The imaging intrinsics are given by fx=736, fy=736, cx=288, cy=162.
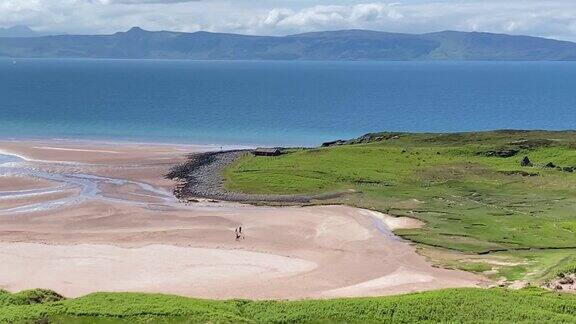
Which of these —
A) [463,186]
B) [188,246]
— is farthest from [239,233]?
[463,186]

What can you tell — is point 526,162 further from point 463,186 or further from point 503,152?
point 463,186

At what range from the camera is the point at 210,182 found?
299ft

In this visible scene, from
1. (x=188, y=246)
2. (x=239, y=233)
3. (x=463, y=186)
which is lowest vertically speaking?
(x=188, y=246)

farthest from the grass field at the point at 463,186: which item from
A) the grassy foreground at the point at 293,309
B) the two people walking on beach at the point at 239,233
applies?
the two people walking on beach at the point at 239,233

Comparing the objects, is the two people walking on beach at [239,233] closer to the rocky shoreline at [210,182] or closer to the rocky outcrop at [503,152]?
the rocky shoreline at [210,182]

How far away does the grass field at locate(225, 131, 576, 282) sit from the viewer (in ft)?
197

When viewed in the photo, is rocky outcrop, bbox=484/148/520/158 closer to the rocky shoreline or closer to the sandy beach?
the rocky shoreline

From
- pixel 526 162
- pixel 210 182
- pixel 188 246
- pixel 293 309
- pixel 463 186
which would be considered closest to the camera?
pixel 293 309

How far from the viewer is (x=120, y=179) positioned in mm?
96000

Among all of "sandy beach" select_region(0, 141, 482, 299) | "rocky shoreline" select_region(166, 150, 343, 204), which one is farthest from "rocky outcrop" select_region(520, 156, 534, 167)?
"sandy beach" select_region(0, 141, 482, 299)

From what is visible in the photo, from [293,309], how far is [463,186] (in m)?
50.6

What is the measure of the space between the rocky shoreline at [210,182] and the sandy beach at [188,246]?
7.67 ft

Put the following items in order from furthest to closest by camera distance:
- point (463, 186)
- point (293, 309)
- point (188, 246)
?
point (463, 186), point (188, 246), point (293, 309)

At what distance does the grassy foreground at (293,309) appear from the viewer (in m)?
37.8
